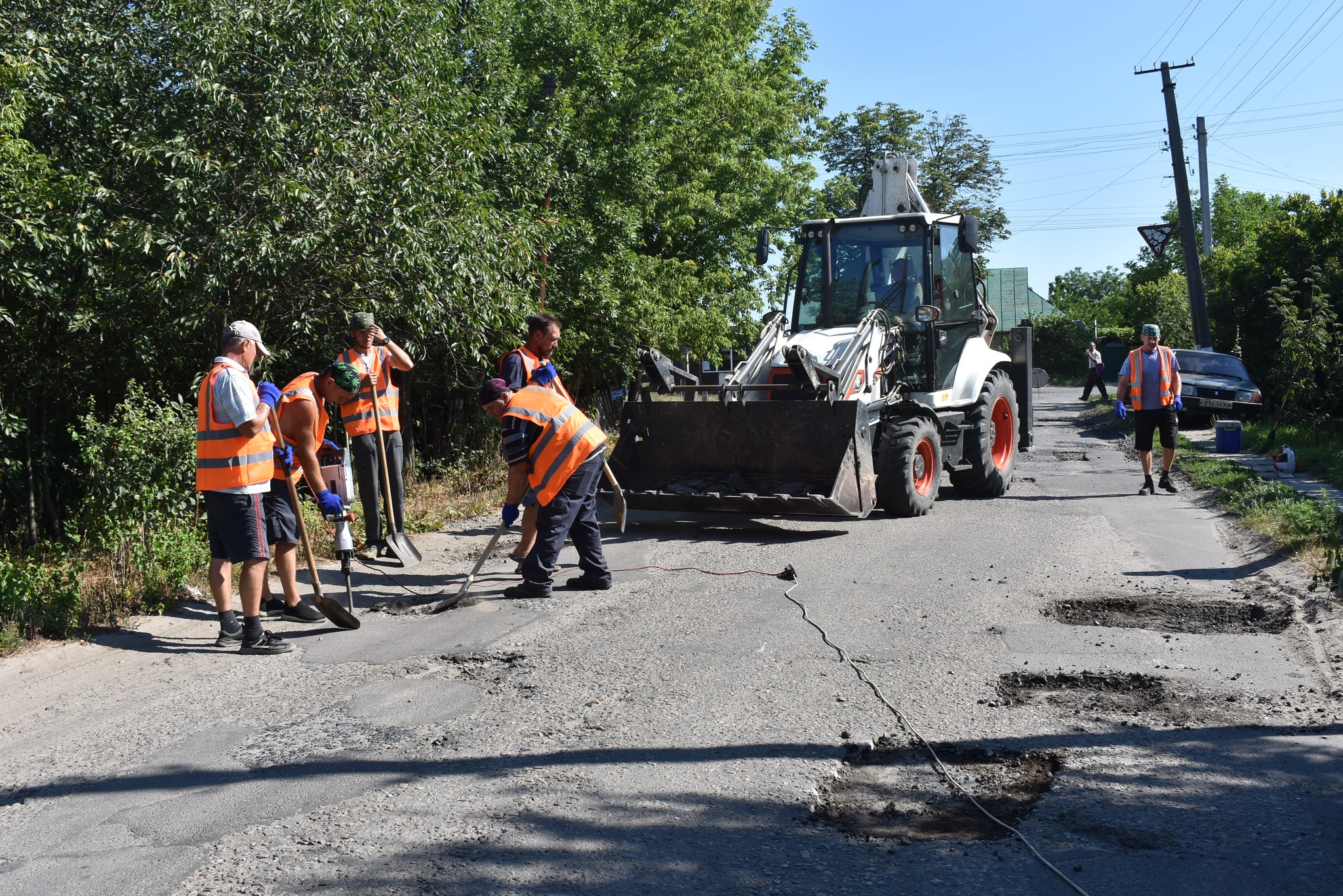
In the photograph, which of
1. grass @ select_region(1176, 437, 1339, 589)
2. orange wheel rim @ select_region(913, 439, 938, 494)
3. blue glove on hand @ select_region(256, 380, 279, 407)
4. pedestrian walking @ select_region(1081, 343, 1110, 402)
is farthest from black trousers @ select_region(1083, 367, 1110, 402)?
blue glove on hand @ select_region(256, 380, 279, 407)

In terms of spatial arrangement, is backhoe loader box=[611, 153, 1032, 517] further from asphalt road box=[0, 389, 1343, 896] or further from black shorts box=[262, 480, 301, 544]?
black shorts box=[262, 480, 301, 544]

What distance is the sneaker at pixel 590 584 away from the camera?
7699 millimetres

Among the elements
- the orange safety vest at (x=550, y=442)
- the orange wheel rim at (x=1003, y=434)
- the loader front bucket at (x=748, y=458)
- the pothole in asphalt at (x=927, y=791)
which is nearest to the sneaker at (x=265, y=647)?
the orange safety vest at (x=550, y=442)

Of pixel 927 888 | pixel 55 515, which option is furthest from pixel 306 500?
pixel 927 888

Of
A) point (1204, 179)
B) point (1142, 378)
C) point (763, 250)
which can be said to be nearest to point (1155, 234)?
point (1204, 179)

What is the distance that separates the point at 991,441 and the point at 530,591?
21.9 feet

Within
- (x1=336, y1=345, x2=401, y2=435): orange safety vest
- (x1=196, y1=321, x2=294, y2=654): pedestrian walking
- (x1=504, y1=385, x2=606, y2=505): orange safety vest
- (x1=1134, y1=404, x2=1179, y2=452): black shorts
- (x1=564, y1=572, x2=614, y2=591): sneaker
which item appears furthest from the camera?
(x1=1134, y1=404, x2=1179, y2=452): black shorts

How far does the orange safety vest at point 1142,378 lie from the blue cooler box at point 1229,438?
14.3 feet

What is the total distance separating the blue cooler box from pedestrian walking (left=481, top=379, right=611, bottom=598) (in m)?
12.2

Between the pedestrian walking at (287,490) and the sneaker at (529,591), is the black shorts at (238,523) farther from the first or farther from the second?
the sneaker at (529,591)

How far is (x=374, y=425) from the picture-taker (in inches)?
344

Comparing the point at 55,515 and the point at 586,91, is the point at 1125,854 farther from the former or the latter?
the point at 586,91

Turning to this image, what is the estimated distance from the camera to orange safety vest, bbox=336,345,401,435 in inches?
339

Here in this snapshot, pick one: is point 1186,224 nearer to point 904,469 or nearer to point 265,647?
point 904,469
